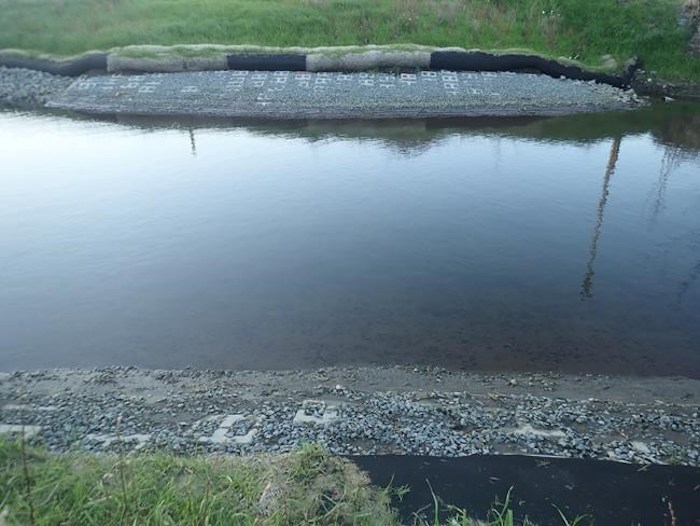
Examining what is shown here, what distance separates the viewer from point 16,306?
13039mm

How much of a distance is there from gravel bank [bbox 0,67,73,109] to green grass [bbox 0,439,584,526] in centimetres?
2735

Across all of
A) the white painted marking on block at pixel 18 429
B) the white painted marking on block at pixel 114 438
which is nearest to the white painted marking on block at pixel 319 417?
the white painted marking on block at pixel 114 438

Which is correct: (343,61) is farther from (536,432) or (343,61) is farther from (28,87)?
(536,432)

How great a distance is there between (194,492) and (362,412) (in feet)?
12.0

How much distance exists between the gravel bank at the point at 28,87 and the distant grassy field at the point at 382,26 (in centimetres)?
244

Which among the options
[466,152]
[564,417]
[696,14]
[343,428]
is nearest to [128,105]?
[466,152]

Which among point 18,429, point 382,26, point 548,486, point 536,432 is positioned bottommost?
point 548,486

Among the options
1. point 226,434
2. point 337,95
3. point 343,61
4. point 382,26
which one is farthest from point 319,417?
point 382,26

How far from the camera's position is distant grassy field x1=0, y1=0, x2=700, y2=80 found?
102 feet

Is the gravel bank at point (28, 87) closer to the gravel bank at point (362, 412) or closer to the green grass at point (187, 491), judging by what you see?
the gravel bank at point (362, 412)

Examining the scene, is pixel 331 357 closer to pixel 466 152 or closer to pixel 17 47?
pixel 466 152

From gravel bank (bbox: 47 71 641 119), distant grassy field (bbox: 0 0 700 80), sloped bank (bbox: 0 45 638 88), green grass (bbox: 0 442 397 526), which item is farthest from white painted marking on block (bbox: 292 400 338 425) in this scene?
distant grassy field (bbox: 0 0 700 80)

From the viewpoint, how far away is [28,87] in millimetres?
29312

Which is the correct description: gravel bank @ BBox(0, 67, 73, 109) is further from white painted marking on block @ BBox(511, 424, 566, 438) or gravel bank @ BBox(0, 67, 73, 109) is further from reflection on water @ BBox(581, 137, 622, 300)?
white painted marking on block @ BBox(511, 424, 566, 438)
